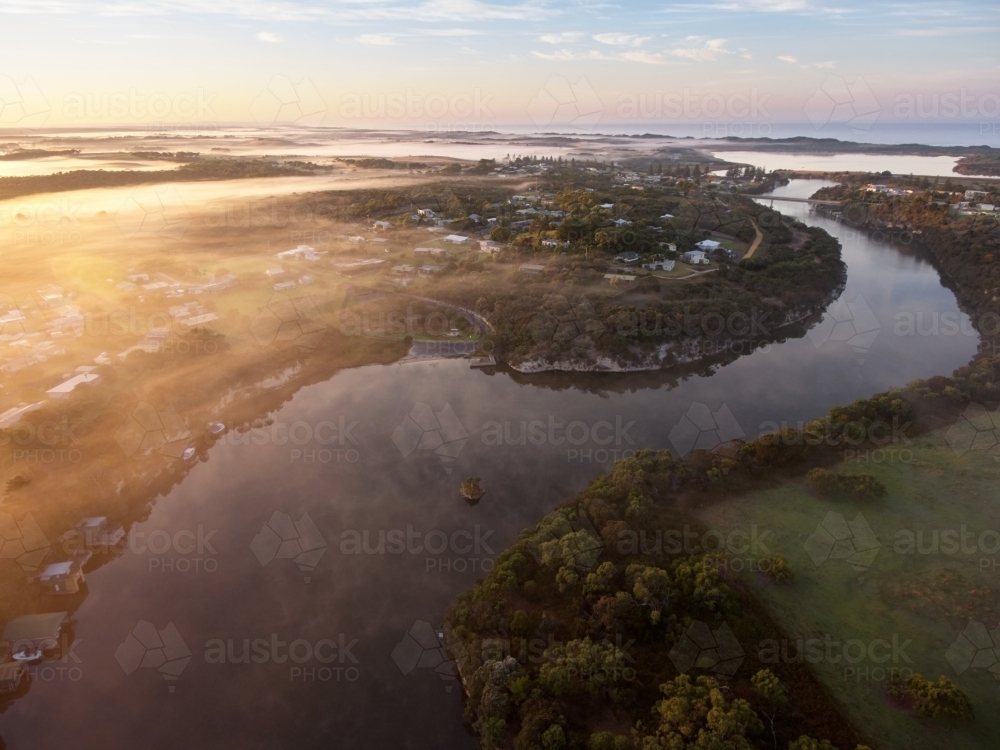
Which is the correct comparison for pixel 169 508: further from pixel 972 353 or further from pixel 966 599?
pixel 972 353

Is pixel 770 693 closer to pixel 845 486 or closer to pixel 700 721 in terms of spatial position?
pixel 700 721

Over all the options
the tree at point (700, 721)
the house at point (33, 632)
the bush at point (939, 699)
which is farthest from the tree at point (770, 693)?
the house at point (33, 632)

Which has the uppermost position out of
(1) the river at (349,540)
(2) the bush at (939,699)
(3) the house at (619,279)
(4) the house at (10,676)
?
(3) the house at (619,279)

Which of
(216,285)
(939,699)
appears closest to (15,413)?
(216,285)

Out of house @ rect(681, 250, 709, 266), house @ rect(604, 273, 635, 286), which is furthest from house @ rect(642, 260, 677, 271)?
house @ rect(604, 273, 635, 286)

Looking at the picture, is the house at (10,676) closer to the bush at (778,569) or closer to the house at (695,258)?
the bush at (778,569)
